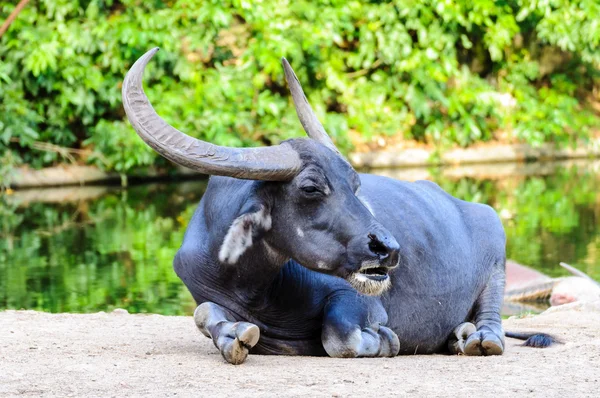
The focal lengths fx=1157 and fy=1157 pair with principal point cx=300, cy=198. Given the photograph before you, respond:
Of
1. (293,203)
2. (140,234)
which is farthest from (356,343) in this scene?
(140,234)

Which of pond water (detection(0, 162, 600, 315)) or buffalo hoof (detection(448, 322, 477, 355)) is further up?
buffalo hoof (detection(448, 322, 477, 355))

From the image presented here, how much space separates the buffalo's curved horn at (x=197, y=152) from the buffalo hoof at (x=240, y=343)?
0.66 m

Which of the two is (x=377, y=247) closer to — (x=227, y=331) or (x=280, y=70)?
(x=227, y=331)

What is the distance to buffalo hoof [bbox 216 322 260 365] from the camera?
4.95 metres

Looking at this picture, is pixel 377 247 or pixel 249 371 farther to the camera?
pixel 377 247

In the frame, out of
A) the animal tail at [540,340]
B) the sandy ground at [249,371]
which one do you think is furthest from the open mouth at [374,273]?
the animal tail at [540,340]

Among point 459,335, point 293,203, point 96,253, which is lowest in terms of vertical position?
point 96,253

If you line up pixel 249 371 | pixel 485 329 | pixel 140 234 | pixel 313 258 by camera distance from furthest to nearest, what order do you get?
1. pixel 140 234
2. pixel 485 329
3. pixel 313 258
4. pixel 249 371

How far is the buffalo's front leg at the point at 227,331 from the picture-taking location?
4.96 metres

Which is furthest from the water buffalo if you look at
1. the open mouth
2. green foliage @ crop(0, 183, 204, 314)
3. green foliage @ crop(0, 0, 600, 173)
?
green foliage @ crop(0, 0, 600, 173)

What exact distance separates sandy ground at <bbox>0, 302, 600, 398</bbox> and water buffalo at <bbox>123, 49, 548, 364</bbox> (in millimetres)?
170

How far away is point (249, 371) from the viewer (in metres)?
4.82

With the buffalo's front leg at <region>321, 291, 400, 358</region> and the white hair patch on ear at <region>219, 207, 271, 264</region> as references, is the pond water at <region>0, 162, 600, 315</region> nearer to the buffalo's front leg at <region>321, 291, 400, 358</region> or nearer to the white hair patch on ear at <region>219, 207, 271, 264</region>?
the buffalo's front leg at <region>321, 291, 400, 358</region>

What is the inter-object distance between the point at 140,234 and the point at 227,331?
837cm
